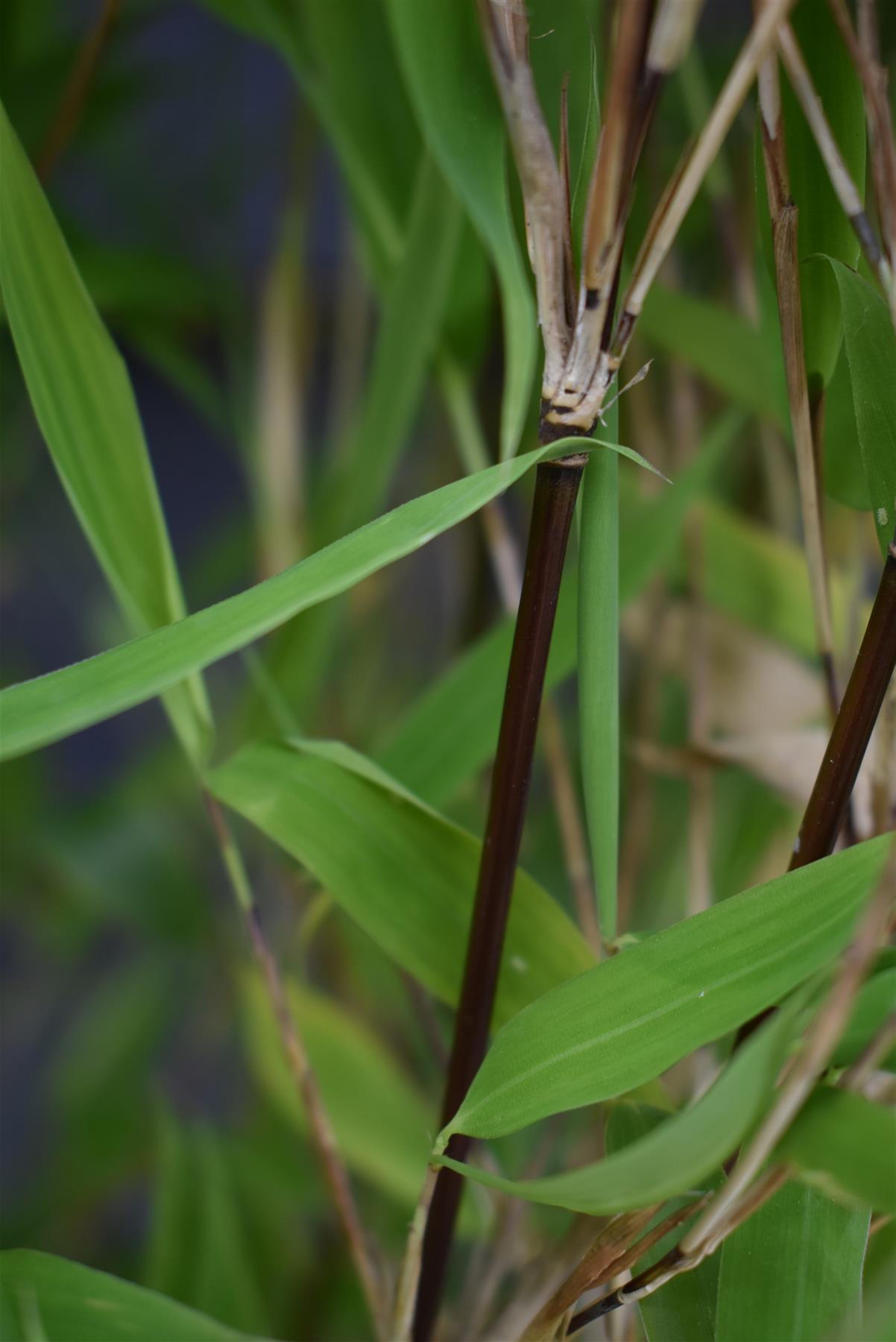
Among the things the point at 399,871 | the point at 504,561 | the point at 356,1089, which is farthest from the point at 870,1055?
the point at 356,1089

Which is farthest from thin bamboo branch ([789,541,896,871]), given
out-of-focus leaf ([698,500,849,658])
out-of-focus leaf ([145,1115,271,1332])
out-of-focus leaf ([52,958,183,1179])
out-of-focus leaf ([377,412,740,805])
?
out-of-focus leaf ([52,958,183,1179])

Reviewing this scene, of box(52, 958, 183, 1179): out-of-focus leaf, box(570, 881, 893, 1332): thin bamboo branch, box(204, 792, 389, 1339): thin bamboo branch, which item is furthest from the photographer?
box(52, 958, 183, 1179): out-of-focus leaf

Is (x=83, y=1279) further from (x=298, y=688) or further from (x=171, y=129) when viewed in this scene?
(x=171, y=129)

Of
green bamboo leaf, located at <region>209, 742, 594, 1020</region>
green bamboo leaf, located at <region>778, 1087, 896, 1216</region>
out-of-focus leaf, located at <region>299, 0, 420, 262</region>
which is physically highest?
out-of-focus leaf, located at <region>299, 0, 420, 262</region>

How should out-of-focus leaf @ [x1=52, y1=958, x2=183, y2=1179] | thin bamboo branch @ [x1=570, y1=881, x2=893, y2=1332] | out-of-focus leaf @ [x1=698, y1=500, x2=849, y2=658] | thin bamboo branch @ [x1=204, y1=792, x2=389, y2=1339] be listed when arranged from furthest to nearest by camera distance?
out-of-focus leaf @ [x1=52, y1=958, x2=183, y2=1179]
out-of-focus leaf @ [x1=698, y1=500, x2=849, y2=658]
thin bamboo branch @ [x1=204, y1=792, x2=389, y2=1339]
thin bamboo branch @ [x1=570, y1=881, x2=893, y2=1332]

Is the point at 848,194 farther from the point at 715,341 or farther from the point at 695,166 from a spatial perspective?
the point at 715,341

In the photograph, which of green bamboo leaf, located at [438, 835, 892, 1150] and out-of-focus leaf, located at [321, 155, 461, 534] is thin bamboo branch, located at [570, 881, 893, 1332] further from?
out-of-focus leaf, located at [321, 155, 461, 534]
